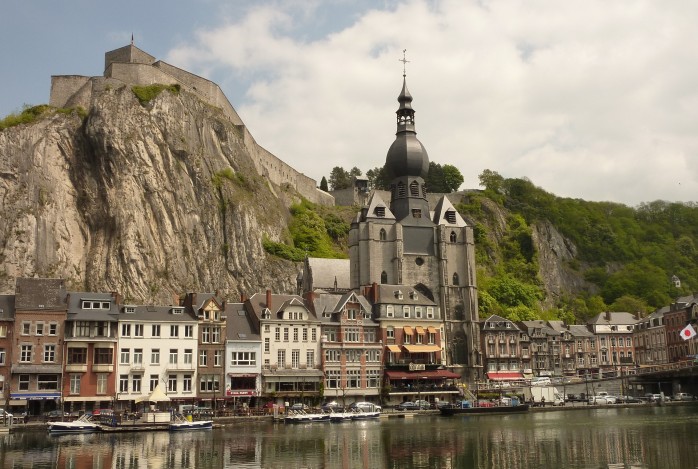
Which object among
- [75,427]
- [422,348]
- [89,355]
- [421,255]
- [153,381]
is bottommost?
[75,427]

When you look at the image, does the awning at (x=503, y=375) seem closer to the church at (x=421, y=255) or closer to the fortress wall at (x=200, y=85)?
the church at (x=421, y=255)

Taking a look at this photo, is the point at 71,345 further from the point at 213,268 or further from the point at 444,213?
the point at 444,213

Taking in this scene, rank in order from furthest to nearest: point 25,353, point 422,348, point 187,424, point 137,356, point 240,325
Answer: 1. point 422,348
2. point 240,325
3. point 137,356
4. point 25,353
5. point 187,424

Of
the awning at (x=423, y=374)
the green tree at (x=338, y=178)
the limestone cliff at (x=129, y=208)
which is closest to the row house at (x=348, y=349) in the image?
the awning at (x=423, y=374)

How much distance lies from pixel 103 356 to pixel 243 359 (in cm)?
1074

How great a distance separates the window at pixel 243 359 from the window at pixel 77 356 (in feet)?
36.4

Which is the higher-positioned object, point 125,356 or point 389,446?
point 125,356

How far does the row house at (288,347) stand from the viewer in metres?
63.4

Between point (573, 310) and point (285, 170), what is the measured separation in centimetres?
5034

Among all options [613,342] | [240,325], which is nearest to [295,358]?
[240,325]

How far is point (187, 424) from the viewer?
4822 cm

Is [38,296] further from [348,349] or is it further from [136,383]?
[348,349]

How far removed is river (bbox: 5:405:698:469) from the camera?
32000 mm

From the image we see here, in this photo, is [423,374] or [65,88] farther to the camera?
[65,88]
